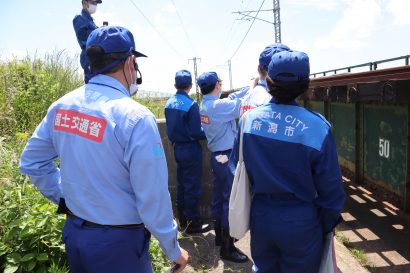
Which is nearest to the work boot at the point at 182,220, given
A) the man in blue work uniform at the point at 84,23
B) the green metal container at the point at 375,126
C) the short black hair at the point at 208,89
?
the short black hair at the point at 208,89

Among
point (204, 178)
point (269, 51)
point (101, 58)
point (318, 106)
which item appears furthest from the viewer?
point (318, 106)

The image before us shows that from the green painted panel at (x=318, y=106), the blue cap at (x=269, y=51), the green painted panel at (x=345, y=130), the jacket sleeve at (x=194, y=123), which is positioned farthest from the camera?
the green painted panel at (x=318, y=106)

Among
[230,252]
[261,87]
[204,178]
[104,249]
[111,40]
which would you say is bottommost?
[230,252]

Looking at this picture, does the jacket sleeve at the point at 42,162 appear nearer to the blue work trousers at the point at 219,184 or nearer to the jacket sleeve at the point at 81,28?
the blue work trousers at the point at 219,184

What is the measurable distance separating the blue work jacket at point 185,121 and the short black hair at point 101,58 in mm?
2413

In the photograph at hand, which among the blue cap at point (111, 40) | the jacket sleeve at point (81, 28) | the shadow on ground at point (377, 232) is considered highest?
the jacket sleeve at point (81, 28)

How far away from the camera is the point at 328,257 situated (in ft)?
6.72

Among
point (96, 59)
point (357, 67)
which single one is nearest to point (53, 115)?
point (96, 59)

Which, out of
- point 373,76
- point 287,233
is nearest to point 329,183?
point 287,233

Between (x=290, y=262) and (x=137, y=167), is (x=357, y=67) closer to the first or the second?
(x=290, y=262)

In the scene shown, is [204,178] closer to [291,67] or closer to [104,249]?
Result: [291,67]

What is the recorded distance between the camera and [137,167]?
1.53 meters

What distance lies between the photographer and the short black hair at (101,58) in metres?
1.65

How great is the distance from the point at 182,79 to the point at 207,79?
0.42 meters
